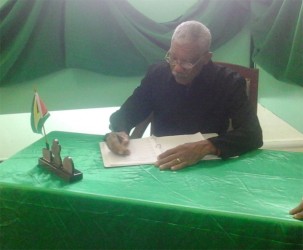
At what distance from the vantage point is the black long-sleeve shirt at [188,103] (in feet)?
5.77

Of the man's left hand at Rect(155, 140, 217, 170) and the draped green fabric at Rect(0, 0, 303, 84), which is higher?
the draped green fabric at Rect(0, 0, 303, 84)

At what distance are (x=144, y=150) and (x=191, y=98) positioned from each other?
0.56m

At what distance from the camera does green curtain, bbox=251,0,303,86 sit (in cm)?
224

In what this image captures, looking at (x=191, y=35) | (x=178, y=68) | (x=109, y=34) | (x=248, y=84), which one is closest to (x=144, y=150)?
(x=178, y=68)

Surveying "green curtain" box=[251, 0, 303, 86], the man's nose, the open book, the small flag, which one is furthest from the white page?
"green curtain" box=[251, 0, 303, 86]

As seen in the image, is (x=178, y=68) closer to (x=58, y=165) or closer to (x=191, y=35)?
(x=191, y=35)

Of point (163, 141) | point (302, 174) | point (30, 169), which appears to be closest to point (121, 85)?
point (163, 141)

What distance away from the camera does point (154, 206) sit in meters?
0.98

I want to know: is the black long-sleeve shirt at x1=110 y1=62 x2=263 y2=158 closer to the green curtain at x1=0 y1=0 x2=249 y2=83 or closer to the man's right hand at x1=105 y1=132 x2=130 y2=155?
the man's right hand at x1=105 y1=132 x2=130 y2=155

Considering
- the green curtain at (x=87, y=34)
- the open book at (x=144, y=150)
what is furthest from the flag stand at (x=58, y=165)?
the green curtain at (x=87, y=34)

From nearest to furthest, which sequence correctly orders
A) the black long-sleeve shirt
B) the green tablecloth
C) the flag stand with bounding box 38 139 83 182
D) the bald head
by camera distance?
1. the green tablecloth
2. the flag stand with bounding box 38 139 83 182
3. the bald head
4. the black long-sleeve shirt

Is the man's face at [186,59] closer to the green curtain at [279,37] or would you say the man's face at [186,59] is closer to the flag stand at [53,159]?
the flag stand at [53,159]

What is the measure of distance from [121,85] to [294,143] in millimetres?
1294

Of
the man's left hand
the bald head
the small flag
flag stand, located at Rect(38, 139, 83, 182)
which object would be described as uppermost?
the bald head
